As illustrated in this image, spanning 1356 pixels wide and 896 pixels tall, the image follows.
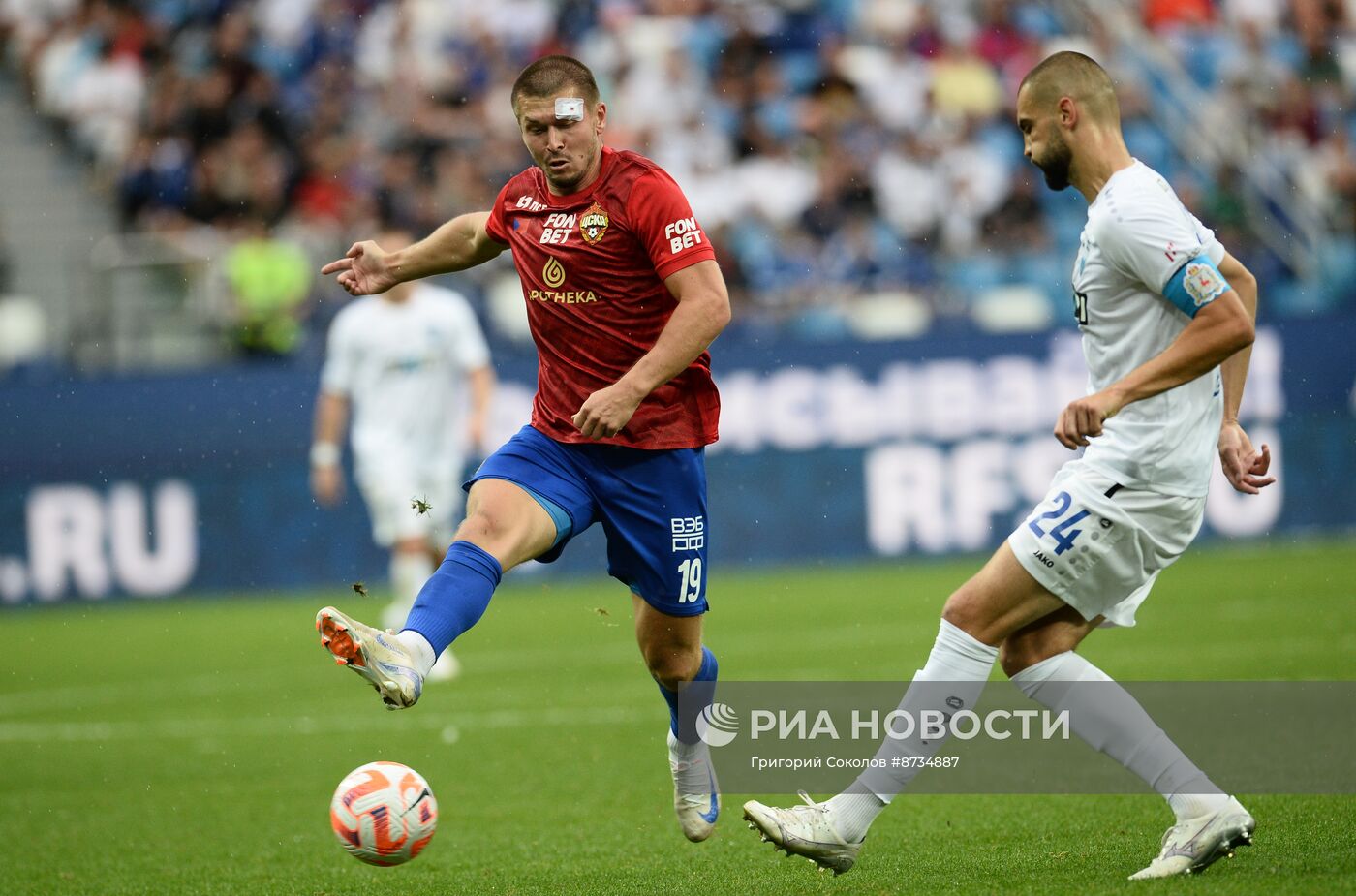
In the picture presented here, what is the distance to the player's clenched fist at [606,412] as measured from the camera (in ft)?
18.8

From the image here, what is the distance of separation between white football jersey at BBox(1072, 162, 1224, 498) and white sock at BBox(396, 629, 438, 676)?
2061 millimetres

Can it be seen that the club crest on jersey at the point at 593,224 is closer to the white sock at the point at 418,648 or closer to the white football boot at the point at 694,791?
the white sock at the point at 418,648

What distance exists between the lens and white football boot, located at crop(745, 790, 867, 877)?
5.65 metres

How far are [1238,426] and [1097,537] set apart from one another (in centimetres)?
61

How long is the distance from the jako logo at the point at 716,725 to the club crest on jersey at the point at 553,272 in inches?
65.4

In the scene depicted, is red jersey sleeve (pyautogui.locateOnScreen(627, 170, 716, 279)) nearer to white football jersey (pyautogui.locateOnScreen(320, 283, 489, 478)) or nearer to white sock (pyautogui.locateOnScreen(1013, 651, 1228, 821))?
white sock (pyautogui.locateOnScreen(1013, 651, 1228, 821))

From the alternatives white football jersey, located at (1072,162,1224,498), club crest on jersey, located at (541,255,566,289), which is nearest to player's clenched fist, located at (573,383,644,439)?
club crest on jersey, located at (541,255,566,289)

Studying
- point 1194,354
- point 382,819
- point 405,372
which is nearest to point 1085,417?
point 1194,354

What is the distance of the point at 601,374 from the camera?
6285 mm

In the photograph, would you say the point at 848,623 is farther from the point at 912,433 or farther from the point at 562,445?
the point at 562,445

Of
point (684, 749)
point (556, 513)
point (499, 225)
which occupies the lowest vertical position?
point (684, 749)

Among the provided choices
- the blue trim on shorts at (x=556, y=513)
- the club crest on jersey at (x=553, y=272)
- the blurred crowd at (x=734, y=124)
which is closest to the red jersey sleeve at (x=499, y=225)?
the club crest on jersey at (x=553, y=272)

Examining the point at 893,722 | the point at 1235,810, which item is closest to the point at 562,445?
the point at 893,722

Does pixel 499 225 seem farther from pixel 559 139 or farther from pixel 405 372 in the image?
pixel 405 372
